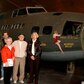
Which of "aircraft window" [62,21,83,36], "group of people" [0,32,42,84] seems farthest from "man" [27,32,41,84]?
"aircraft window" [62,21,83,36]

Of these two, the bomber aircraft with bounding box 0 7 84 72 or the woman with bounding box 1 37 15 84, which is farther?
the bomber aircraft with bounding box 0 7 84 72

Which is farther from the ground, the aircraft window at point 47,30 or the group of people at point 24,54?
the aircraft window at point 47,30

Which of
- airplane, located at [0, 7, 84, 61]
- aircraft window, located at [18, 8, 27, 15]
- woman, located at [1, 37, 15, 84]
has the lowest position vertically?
woman, located at [1, 37, 15, 84]

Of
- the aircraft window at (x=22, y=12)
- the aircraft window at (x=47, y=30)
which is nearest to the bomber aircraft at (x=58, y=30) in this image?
the aircraft window at (x=47, y=30)

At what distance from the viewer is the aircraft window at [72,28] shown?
33.4 feet

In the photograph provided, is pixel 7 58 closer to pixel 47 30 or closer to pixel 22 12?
pixel 47 30

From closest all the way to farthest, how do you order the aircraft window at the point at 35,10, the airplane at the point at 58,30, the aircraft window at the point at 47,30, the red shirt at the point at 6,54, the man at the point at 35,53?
the red shirt at the point at 6,54
the man at the point at 35,53
the airplane at the point at 58,30
the aircraft window at the point at 47,30
the aircraft window at the point at 35,10

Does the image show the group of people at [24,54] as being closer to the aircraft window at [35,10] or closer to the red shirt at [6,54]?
the red shirt at [6,54]

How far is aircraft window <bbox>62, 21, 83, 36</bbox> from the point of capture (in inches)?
401

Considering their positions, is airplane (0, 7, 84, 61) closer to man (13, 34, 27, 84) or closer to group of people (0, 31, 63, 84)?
group of people (0, 31, 63, 84)

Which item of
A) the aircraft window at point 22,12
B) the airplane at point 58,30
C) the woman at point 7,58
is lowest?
the woman at point 7,58

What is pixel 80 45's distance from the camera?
995 cm

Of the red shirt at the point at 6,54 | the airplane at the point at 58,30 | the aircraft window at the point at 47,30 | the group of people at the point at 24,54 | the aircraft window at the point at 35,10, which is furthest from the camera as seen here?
the aircraft window at the point at 35,10

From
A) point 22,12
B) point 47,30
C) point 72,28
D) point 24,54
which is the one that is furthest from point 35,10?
point 24,54
